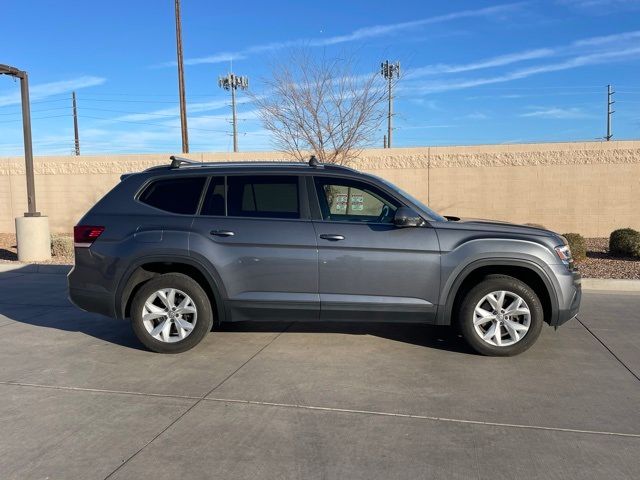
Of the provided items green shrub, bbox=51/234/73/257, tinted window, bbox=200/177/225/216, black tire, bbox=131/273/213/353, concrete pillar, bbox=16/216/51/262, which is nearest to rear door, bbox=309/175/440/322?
tinted window, bbox=200/177/225/216

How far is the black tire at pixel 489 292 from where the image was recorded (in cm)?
529

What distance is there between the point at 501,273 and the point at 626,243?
25.3ft

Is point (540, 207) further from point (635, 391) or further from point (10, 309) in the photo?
point (10, 309)

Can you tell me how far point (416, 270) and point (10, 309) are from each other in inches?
242

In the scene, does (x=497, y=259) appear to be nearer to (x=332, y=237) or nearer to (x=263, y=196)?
(x=332, y=237)

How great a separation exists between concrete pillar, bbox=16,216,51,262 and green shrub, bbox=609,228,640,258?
43.0 feet

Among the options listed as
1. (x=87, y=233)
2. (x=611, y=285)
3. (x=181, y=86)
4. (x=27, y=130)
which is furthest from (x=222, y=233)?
(x=181, y=86)

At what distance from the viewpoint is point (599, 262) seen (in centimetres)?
1120

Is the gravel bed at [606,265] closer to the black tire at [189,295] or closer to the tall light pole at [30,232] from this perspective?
the black tire at [189,295]

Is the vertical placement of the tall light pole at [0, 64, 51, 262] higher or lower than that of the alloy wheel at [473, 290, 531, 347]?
higher

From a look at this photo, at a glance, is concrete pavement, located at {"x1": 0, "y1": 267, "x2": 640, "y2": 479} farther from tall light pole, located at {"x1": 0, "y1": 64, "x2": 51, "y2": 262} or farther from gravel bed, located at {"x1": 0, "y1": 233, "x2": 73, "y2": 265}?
tall light pole, located at {"x1": 0, "y1": 64, "x2": 51, "y2": 262}

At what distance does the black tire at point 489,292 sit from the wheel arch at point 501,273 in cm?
10

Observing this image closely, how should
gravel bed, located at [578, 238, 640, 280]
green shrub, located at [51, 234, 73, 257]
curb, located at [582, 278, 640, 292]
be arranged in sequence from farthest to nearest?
green shrub, located at [51, 234, 73, 257]
gravel bed, located at [578, 238, 640, 280]
curb, located at [582, 278, 640, 292]

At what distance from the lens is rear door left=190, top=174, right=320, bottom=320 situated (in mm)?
5344
